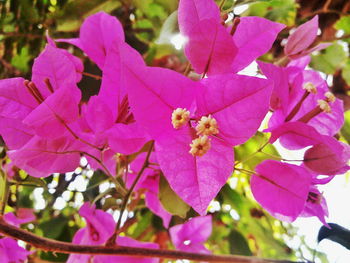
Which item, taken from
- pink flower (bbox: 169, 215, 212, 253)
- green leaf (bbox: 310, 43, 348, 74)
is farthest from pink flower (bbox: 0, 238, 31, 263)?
green leaf (bbox: 310, 43, 348, 74)

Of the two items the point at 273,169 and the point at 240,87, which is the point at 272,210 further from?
the point at 240,87

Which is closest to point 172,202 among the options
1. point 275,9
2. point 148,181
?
point 148,181

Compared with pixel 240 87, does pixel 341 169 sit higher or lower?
lower

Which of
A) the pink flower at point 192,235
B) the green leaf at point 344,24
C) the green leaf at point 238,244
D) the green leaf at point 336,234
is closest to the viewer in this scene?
the green leaf at point 336,234

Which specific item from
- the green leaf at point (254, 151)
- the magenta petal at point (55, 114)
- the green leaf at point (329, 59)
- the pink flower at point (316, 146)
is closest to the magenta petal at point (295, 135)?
the pink flower at point (316, 146)

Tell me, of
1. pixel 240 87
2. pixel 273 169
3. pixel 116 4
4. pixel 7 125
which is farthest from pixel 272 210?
pixel 116 4

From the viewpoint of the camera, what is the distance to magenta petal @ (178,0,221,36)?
0.46 meters

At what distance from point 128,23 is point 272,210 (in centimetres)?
66

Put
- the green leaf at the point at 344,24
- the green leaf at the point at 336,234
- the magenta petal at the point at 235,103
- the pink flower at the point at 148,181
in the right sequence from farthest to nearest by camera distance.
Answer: the green leaf at the point at 344,24 → the pink flower at the point at 148,181 → the green leaf at the point at 336,234 → the magenta petal at the point at 235,103

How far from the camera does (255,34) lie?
19.3 inches

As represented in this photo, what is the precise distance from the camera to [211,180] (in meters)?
0.43

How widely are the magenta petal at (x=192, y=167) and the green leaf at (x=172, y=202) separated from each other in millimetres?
152

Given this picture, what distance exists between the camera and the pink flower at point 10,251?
573mm

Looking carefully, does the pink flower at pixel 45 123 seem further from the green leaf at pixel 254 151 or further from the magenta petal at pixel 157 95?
the green leaf at pixel 254 151
